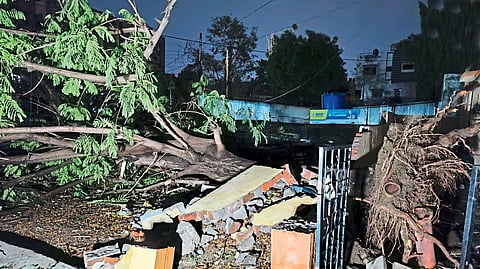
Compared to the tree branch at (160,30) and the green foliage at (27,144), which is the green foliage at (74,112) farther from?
the tree branch at (160,30)

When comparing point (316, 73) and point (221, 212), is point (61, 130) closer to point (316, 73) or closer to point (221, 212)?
point (221, 212)

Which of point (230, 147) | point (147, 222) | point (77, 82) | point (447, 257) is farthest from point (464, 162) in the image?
point (77, 82)

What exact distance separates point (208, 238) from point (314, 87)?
595 cm

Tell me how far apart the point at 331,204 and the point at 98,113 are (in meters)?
2.90

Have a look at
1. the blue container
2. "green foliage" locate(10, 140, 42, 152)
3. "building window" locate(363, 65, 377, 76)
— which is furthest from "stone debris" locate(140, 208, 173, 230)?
"building window" locate(363, 65, 377, 76)

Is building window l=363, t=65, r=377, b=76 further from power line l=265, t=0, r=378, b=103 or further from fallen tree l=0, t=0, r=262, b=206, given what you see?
fallen tree l=0, t=0, r=262, b=206

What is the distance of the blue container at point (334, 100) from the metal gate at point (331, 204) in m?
5.99

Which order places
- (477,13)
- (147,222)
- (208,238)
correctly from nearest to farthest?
(208,238) → (147,222) → (477,13)

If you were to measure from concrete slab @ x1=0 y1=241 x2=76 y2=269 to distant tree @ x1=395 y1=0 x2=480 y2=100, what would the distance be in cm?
643

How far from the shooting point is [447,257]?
2195mm

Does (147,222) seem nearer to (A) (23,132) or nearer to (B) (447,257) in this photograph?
(A) (23,132)

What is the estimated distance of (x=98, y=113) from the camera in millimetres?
3916

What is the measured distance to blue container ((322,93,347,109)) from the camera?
25.5 ft

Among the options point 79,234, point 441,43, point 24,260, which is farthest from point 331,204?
point 441,43
